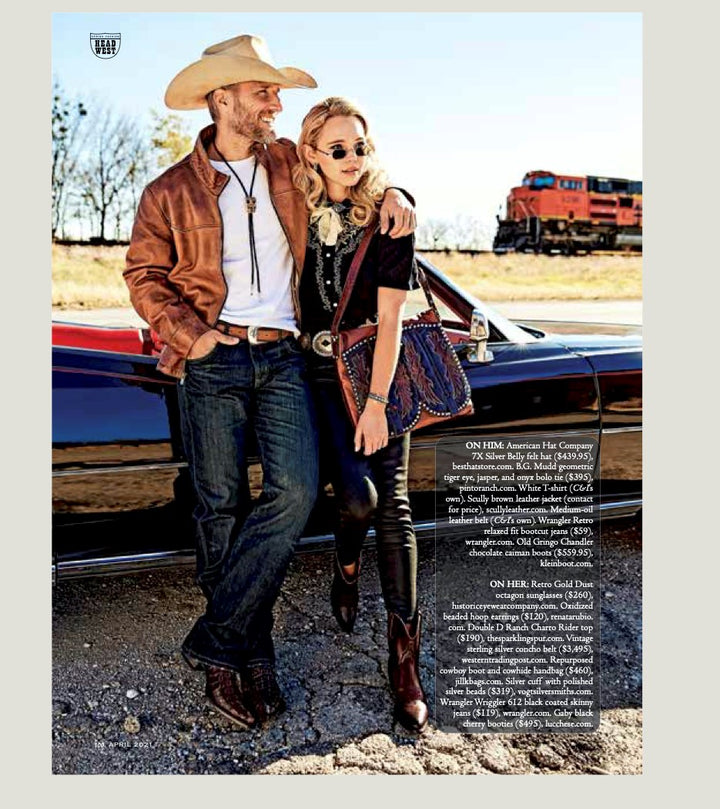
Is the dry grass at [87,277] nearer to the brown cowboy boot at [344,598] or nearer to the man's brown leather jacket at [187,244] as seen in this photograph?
the man's brown leather jacket at [187,244]

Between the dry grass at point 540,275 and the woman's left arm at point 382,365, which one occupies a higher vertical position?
the dry grass at point 540,275

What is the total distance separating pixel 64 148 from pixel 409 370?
160cm

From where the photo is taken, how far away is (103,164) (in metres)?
3.38

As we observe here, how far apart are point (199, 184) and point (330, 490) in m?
1.08

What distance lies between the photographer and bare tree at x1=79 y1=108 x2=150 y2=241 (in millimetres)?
3246

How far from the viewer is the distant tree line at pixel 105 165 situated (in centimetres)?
312

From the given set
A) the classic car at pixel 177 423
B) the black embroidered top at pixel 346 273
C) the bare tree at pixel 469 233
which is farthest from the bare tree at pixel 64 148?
the bare tree at pixel 469 233

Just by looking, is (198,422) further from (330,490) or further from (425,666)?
(425,666)

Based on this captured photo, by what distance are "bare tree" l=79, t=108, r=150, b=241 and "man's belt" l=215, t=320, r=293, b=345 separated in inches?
36.7

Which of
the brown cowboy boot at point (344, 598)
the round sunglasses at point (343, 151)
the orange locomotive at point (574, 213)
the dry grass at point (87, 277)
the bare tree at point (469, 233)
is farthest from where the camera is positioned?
the bare tree at point (469, 233)

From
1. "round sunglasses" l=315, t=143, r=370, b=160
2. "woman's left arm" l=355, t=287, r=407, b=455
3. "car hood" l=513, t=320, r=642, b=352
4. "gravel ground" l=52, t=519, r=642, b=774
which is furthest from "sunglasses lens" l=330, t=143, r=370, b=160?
"gravel ground" l=52, t=519, r=642, b=774

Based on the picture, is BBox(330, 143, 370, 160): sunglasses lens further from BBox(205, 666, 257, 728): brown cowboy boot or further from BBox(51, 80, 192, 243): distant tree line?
BBox(205, 666, 257, 728): brown cowboy boot

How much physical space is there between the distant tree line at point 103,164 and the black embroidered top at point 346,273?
33.9 inches

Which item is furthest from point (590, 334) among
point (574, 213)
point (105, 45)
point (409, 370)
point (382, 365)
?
point (105, 45)
